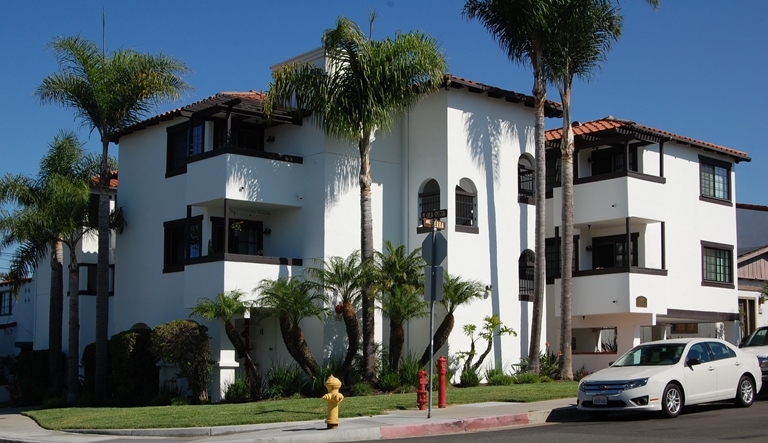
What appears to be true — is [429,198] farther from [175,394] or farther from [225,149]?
[175,394]

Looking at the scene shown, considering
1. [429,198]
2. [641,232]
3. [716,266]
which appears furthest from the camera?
[716,266]

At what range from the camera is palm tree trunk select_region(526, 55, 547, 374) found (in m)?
27.4

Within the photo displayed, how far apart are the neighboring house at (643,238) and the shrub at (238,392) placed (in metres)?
10.6

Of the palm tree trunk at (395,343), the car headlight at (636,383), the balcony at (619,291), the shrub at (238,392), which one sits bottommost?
the shrub at (238,392)

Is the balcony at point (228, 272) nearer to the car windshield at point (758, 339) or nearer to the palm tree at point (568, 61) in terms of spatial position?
the palm tree at point (568, 61)

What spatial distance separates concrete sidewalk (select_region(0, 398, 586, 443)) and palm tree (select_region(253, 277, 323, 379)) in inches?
259

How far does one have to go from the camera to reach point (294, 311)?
25.1 m

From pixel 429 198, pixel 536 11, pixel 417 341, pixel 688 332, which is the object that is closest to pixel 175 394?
pixel 417 341

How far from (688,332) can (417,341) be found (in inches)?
467

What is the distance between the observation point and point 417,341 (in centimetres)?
2777

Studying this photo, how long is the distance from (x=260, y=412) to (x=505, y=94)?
1351 cm

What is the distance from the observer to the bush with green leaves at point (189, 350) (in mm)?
25531

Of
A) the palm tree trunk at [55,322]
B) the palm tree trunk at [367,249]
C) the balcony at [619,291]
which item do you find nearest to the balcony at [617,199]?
the balcony at [619,291]

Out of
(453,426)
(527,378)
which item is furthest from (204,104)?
(453,426)
